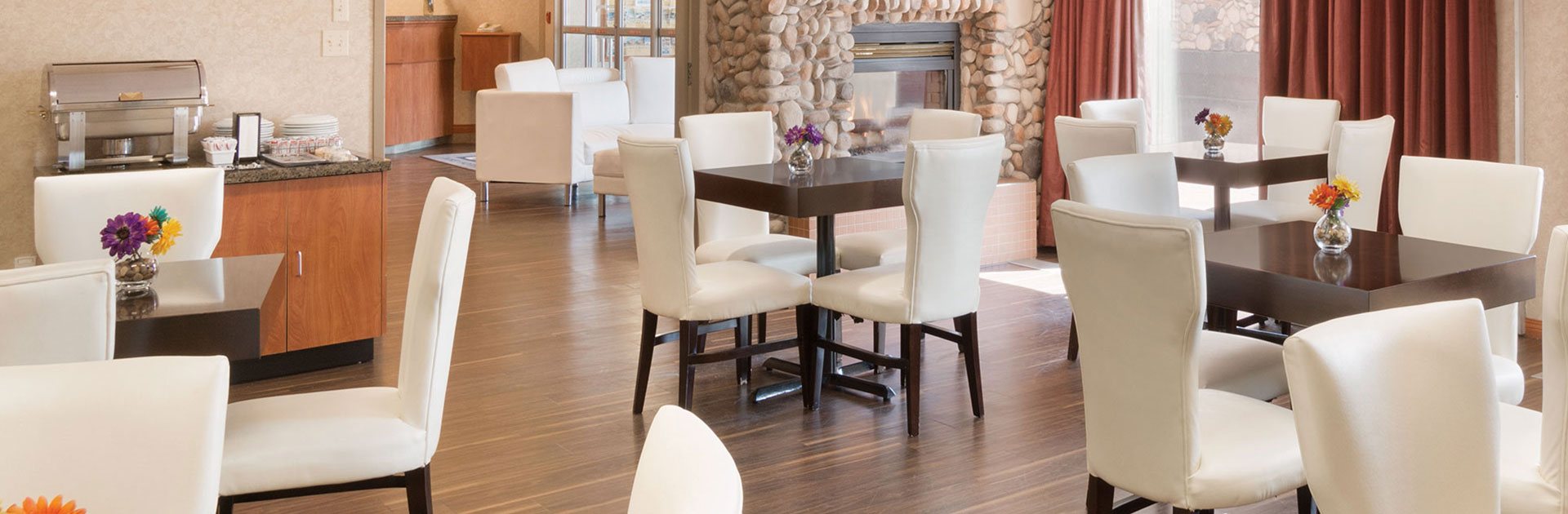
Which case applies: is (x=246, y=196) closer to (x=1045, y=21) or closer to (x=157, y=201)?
(x=157, y=201)

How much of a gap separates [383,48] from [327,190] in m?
0.74

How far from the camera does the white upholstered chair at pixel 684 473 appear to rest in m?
1.12

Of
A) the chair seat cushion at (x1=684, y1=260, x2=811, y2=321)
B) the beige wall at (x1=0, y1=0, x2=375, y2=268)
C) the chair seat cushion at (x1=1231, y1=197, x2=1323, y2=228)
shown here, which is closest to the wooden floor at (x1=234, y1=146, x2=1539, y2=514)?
the chair seat cushion at (x1=684, y1=260, x2=811, y2=321)

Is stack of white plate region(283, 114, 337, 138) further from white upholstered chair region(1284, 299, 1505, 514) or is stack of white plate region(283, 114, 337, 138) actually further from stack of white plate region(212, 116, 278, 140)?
white upholstered chair region(1284, 299, 1505, 514)

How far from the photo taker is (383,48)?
5191 millimetres

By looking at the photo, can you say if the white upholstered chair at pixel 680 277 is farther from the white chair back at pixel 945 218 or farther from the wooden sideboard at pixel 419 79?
the wooden sideboard at pixel 419 79

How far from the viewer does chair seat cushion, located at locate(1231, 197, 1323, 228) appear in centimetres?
548

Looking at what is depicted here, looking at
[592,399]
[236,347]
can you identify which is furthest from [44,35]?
[236,347]

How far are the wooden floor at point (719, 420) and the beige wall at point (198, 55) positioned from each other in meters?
0.95

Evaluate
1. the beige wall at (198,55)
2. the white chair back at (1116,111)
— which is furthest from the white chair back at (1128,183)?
the beige wall at (198,55)

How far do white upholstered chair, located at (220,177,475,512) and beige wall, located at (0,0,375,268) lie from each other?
7.47 feet

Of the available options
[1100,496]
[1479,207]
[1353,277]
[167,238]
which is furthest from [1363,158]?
[167,238]

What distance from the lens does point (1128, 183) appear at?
13.6 ft

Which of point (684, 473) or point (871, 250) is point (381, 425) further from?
point (871, 250)
